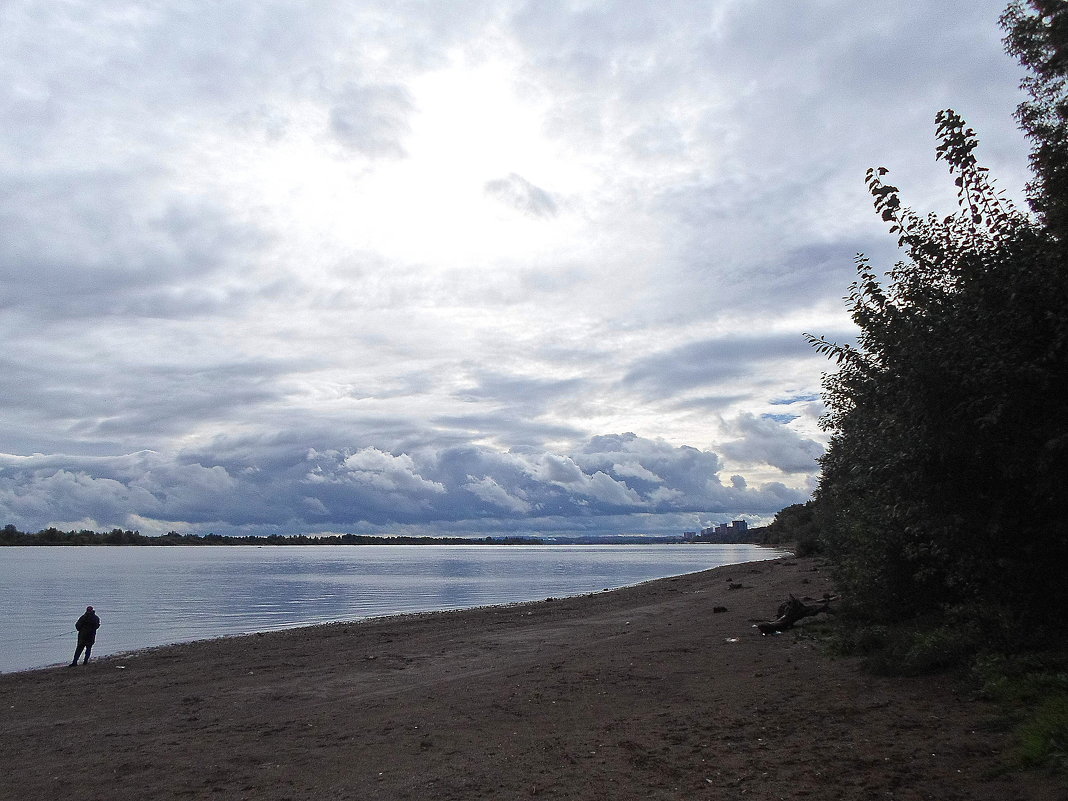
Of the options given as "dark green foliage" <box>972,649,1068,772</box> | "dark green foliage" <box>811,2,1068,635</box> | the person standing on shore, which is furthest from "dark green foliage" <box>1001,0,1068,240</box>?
the person standing on shore

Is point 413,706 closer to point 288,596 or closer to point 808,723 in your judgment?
point 808,723

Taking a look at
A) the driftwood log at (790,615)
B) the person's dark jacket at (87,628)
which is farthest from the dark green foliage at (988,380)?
the person's dark jacket at (87,628)

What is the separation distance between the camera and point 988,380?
970 cm

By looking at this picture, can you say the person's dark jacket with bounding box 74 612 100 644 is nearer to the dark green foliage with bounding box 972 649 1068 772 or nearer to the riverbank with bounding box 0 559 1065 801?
the riverbank with bounding box 0 559 1065 801

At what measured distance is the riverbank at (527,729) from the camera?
28.5 ft

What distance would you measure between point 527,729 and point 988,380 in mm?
7967

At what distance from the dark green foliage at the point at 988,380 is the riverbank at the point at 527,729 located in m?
2.30

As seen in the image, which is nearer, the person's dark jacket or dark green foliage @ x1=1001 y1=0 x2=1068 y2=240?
dark green foliage @ x1=1001 y1=0 x2=1068 y2=240

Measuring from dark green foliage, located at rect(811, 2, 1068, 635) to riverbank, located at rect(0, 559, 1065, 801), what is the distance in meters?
2.30

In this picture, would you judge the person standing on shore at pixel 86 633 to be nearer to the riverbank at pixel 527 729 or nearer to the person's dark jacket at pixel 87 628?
the person's dark jacket at pixel 87 628

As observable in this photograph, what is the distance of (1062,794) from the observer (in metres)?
6.88

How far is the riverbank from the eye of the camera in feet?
28.5

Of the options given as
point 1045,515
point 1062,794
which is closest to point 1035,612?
point 1045,515

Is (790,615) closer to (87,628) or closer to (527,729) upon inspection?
(527,729)
